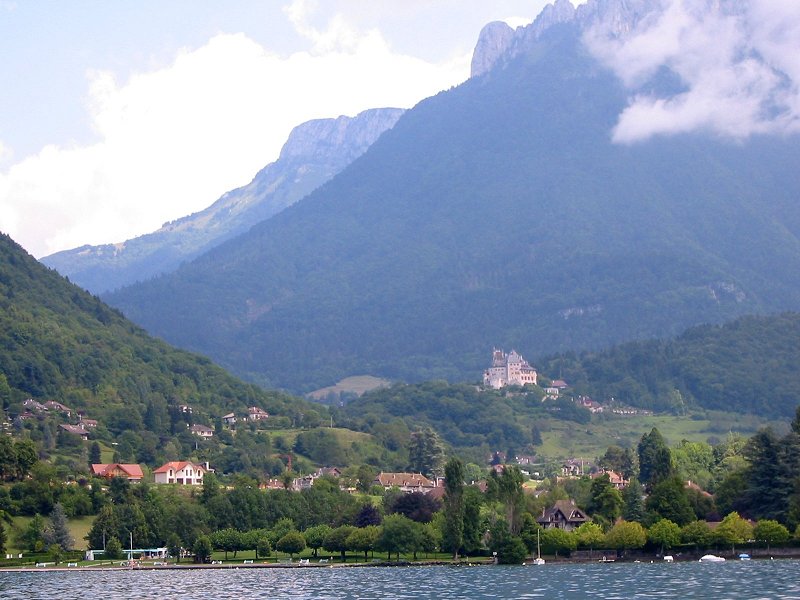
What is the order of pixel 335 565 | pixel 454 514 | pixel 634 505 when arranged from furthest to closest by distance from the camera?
pixel 634 505 < pixel 335 565 < pixel 454 514

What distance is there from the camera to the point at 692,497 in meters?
159

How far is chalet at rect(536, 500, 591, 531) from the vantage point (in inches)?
6629

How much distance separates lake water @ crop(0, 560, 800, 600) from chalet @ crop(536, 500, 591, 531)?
23365 millimetres

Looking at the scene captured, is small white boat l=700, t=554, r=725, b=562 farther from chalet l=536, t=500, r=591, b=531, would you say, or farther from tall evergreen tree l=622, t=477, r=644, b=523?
chalet l=536, t=500, r=591, b=531

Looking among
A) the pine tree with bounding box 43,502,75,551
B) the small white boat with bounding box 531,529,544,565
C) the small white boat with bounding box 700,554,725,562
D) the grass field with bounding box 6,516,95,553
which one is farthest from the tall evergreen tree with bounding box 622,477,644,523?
the pine tree with bounding box 43,502,75,551

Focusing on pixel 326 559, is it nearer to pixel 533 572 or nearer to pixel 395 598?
pixel 533 572

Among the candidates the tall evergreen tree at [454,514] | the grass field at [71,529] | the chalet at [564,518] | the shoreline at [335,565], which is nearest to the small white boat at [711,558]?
the shoreline at [335,565]

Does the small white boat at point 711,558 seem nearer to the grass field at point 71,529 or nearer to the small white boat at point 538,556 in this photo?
the small white boat at point 538,556

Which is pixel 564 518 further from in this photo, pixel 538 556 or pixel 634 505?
pixel 538 556

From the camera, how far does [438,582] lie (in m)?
122

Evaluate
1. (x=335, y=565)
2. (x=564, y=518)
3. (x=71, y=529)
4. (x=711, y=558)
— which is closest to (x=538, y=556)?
(x=711, y=558)

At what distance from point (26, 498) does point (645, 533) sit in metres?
69.5

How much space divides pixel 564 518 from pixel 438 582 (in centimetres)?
4994

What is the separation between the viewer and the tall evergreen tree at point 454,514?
5940 inches
